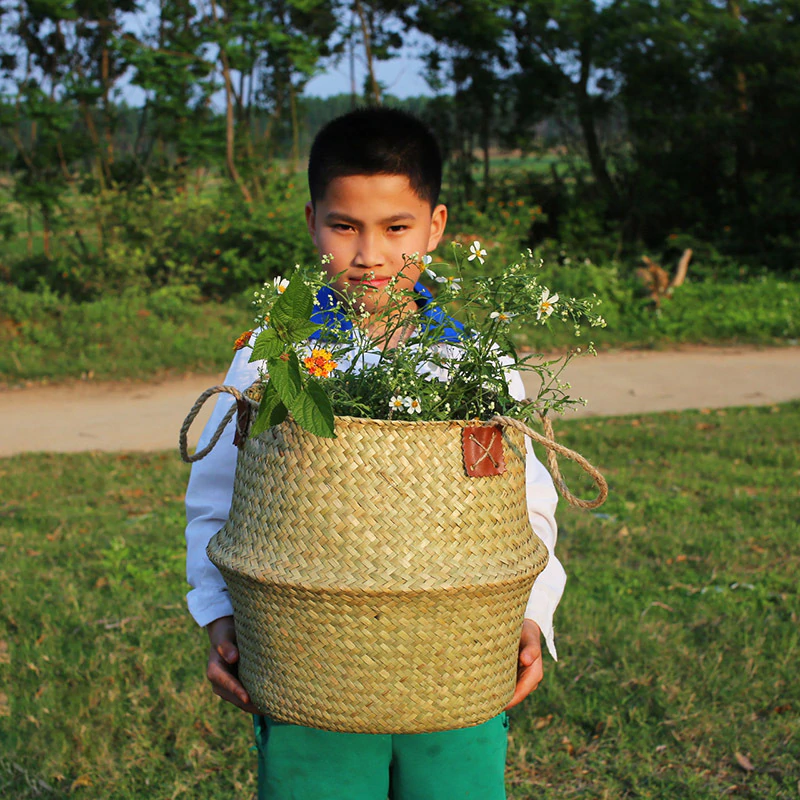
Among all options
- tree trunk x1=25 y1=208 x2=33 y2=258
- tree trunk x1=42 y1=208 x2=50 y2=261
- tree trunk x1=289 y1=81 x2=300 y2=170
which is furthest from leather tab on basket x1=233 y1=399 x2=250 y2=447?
tree trunk x1=289 y1=81 x2=300 y2=170

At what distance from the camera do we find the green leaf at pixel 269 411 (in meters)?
1.40

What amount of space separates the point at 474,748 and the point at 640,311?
9.29m

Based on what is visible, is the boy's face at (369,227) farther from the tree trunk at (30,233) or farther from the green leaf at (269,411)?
the tree trunk at (30,233)

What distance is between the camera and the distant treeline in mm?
10852

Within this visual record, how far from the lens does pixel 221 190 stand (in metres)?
11.4

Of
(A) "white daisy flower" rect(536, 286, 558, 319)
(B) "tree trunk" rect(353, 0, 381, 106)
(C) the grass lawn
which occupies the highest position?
(B) "tree trunk" rect(353, 0, 381, 106)

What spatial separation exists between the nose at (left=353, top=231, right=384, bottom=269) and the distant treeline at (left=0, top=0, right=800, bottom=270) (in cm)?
948

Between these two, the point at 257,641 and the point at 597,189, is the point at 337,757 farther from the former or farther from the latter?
the point at 597,189

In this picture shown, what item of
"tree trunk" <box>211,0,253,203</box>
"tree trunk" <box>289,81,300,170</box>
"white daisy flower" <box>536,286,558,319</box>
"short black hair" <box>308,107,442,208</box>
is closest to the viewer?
"white daisy flower" <box>536,286,558,319</box>

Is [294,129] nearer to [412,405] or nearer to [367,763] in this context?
[367,763]

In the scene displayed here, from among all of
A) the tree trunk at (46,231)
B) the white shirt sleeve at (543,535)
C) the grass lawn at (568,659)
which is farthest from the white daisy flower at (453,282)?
the tree trunk at (46,231)

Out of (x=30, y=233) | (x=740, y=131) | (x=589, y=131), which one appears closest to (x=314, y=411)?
(x=30, y=233)

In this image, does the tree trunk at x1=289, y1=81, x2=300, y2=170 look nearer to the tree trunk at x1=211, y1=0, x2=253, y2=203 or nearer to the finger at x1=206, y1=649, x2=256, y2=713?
the tree trunk at x1=211, y1=0, x2=253, y2=203

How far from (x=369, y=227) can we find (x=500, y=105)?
1230 centimetres
